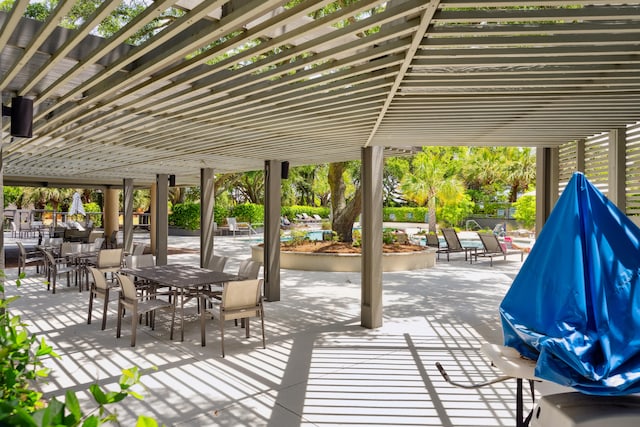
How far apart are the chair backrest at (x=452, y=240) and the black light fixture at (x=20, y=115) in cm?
1355

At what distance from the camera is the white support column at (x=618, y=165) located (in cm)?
558

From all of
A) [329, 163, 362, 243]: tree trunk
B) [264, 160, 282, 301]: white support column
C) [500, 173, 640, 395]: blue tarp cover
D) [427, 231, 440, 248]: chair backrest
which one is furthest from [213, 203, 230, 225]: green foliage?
[500, 173, 640, 395]: blue tarp cover

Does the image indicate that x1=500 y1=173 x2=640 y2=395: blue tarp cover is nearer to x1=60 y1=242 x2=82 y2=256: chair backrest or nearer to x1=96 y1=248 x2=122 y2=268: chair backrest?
x1=96 y1=248 x2=122 y2=268: chair backrest

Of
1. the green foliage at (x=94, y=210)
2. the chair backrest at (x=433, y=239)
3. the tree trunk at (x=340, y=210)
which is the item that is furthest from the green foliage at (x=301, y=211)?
the chair backrest at (x=433, y=239)

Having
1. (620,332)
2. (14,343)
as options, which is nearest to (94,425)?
(14,343)

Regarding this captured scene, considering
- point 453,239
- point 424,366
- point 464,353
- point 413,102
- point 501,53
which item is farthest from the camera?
point 453,239

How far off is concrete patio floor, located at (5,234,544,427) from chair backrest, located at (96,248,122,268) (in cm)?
69

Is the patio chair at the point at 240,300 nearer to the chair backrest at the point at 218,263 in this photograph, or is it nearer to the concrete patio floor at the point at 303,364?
the concrete patio floor at the point at 303,364

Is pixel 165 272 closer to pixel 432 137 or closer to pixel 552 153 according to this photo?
pixel 432 137

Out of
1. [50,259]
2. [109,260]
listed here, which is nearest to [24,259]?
[50,259]

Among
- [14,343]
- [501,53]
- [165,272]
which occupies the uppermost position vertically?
[501,53]

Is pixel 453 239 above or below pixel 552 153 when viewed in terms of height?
below

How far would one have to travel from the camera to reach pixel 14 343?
173 centimetres

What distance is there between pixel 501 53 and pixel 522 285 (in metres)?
1.42
